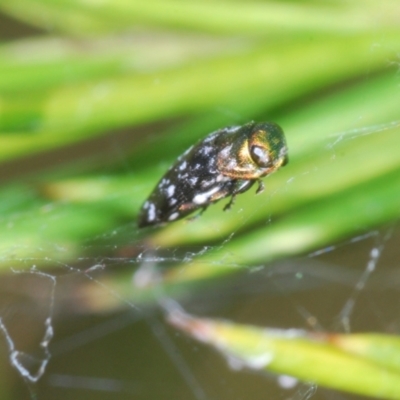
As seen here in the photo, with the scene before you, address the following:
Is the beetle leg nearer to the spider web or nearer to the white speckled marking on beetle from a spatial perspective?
the white speckled marking on beetle

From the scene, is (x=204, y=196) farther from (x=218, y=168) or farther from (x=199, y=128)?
(x=199, y=128)

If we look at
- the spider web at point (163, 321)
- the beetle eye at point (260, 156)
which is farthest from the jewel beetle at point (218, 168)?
the spider web at point (163, 321)

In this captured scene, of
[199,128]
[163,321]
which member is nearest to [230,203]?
[199,128]

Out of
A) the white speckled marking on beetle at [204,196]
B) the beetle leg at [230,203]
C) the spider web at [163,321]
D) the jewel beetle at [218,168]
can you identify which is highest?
the jewel beetle at [218,168]

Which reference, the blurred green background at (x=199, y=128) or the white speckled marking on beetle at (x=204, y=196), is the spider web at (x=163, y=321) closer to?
the blurred green background at (x=199, y=128)

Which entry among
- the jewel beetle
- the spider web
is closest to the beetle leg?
the jewel beetle

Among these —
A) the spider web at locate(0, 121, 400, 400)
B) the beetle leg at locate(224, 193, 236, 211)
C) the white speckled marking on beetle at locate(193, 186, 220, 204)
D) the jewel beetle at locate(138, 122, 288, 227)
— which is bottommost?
the spider web at locate(0, 121, 400, 400)
